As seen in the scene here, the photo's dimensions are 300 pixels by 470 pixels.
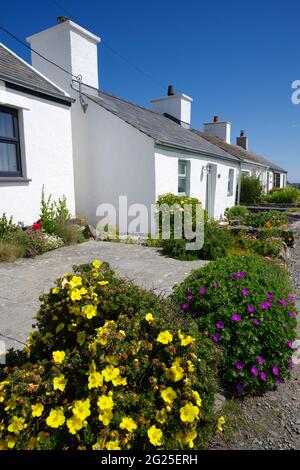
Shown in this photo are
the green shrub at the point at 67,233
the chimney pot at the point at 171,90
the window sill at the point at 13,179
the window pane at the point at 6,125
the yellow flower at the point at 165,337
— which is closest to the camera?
the yellow flower at the point at 165,337

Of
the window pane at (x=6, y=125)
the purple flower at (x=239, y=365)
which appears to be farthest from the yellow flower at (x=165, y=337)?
the window pane at (x=6, y=125)

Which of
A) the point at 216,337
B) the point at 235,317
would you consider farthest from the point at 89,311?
the point at 235,317

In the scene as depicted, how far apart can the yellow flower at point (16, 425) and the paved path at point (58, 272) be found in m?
1.33

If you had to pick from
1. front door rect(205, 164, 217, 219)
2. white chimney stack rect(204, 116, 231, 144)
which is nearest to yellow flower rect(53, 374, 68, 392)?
front door rect(205, 164, 217, 219)

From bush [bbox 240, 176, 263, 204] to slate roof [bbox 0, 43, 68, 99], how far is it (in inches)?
518

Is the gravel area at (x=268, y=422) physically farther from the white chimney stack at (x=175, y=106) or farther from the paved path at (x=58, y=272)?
the white chimney stack at (x=175, y=106)

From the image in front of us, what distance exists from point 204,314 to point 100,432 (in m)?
1.32

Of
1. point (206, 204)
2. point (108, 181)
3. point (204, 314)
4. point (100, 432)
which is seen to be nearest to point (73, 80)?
point (108, 181)

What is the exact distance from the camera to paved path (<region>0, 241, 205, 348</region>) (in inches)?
132

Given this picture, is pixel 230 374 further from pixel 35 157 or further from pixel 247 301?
pixel 35 157

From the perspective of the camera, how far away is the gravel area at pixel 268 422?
2.01m

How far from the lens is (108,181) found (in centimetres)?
938

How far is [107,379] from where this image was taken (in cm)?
167

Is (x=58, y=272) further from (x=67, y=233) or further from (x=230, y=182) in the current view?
(x=230, y=182)
